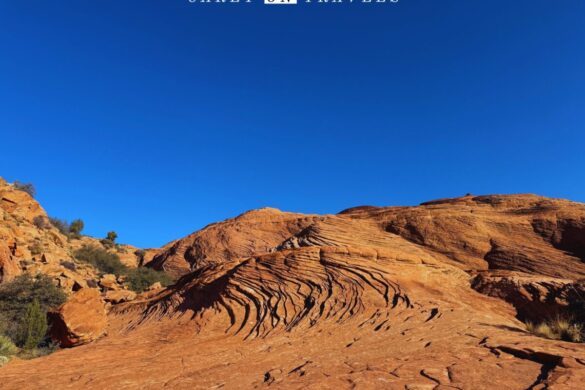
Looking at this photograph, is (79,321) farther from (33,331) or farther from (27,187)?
(27,187)

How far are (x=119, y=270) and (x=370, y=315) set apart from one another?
109 ft

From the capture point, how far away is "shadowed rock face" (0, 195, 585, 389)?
6648 mm

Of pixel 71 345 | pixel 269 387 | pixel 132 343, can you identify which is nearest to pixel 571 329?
pixel 269 387

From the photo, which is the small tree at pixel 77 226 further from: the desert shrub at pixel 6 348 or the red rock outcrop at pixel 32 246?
the desert shrub at pixel 6 348

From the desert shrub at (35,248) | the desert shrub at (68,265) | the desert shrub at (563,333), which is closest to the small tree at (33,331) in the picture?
the desert shrub at (35,248)

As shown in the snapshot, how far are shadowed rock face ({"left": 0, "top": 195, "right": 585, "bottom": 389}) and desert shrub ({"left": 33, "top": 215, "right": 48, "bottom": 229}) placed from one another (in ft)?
72.6

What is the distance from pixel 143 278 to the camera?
3522cm

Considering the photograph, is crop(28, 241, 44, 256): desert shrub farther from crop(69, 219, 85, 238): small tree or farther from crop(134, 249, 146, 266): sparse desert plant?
crop(69, 219, 85, 238): small tree

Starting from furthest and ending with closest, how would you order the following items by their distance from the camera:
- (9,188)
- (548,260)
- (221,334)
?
(9,188) → (548,260) → (221,334)

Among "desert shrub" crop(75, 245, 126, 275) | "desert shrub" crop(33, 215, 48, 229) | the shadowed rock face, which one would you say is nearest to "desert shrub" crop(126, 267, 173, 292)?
"desert shrub" crop(75, 245, 126, 275)

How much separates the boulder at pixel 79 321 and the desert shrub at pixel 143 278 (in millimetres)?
18193

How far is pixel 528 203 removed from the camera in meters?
24.7

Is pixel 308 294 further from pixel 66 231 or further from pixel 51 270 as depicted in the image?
pixel 66 231

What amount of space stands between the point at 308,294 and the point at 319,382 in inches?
305
